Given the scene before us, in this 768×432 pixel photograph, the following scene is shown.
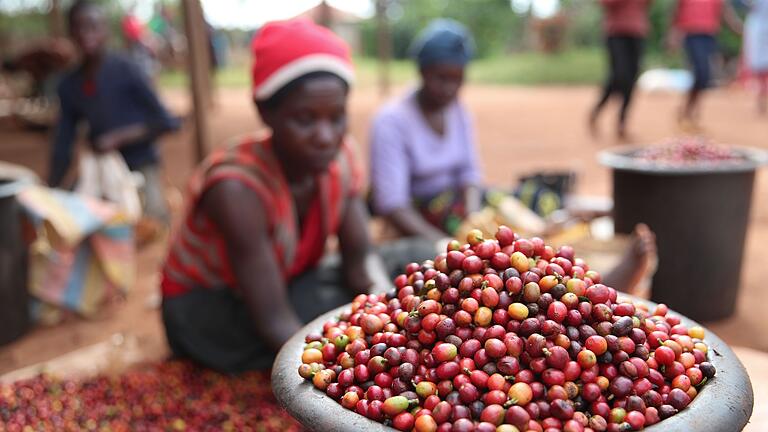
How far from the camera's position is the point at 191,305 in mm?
2941

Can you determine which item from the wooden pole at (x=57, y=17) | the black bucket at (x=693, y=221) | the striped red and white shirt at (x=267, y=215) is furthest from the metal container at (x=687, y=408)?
the wooden pole at (x=57, y=17)

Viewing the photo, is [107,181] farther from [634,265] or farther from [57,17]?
[57,17]

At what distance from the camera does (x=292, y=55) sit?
2561 mm

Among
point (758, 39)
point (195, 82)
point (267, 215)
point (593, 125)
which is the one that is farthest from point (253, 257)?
point (758, 39)

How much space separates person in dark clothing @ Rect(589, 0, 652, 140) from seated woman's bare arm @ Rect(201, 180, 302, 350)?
→ 7.02 metres

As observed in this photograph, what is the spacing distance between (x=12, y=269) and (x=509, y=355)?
3.02 m

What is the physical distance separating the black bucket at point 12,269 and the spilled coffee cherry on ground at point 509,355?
255cm

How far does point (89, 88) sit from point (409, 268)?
3.99 metres

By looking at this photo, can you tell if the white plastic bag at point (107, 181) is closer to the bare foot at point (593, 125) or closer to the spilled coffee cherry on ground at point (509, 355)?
the spilled coffee cherry on ground at point (509, 355)

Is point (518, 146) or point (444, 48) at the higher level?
point (444, 48)

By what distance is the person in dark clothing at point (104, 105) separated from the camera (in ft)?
16.1

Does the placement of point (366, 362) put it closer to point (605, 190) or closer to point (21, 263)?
point (21, 263)

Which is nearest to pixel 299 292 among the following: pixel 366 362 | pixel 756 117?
pixel 366 362

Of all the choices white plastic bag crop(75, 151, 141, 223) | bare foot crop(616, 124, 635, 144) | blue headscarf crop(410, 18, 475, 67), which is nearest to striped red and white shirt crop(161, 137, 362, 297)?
blue headscarf crop(410, 18, 475, 67)
